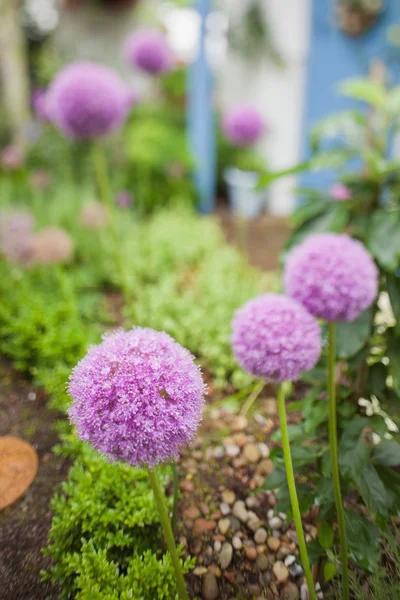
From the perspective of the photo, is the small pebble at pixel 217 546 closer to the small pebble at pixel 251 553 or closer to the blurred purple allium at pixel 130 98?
the small pebble at pixel 251 553

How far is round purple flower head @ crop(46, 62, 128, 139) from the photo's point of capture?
193 cm

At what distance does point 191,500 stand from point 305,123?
4830 mm

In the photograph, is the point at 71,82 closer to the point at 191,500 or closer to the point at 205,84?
the point at 191,500

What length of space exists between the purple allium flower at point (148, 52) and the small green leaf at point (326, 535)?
2745mm

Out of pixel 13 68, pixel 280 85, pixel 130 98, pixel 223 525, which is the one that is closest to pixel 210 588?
pixel 223 525

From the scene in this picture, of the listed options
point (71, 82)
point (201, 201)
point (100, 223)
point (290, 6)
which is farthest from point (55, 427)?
point (290, 6)

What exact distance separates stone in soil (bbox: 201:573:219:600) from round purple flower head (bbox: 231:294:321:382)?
709 mm

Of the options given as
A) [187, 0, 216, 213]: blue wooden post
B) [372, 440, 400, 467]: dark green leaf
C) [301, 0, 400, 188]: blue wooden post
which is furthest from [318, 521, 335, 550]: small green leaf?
[301, 0, 400, 188]: blue wooden post

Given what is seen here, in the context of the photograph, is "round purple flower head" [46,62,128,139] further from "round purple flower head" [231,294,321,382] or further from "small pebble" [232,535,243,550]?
"small pebble" [232,535,243,550]

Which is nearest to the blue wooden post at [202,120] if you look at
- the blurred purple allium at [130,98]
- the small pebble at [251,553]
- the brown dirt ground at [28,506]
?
the blurred purple allium at [130,98]

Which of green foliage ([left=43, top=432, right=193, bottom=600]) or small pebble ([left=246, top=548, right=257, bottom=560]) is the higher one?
green foliage ([left=43, top=432, right=193, bottom=600])

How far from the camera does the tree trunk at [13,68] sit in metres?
4.80

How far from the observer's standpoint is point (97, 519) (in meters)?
1.35

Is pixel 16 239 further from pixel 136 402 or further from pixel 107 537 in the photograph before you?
pixel 136 402
